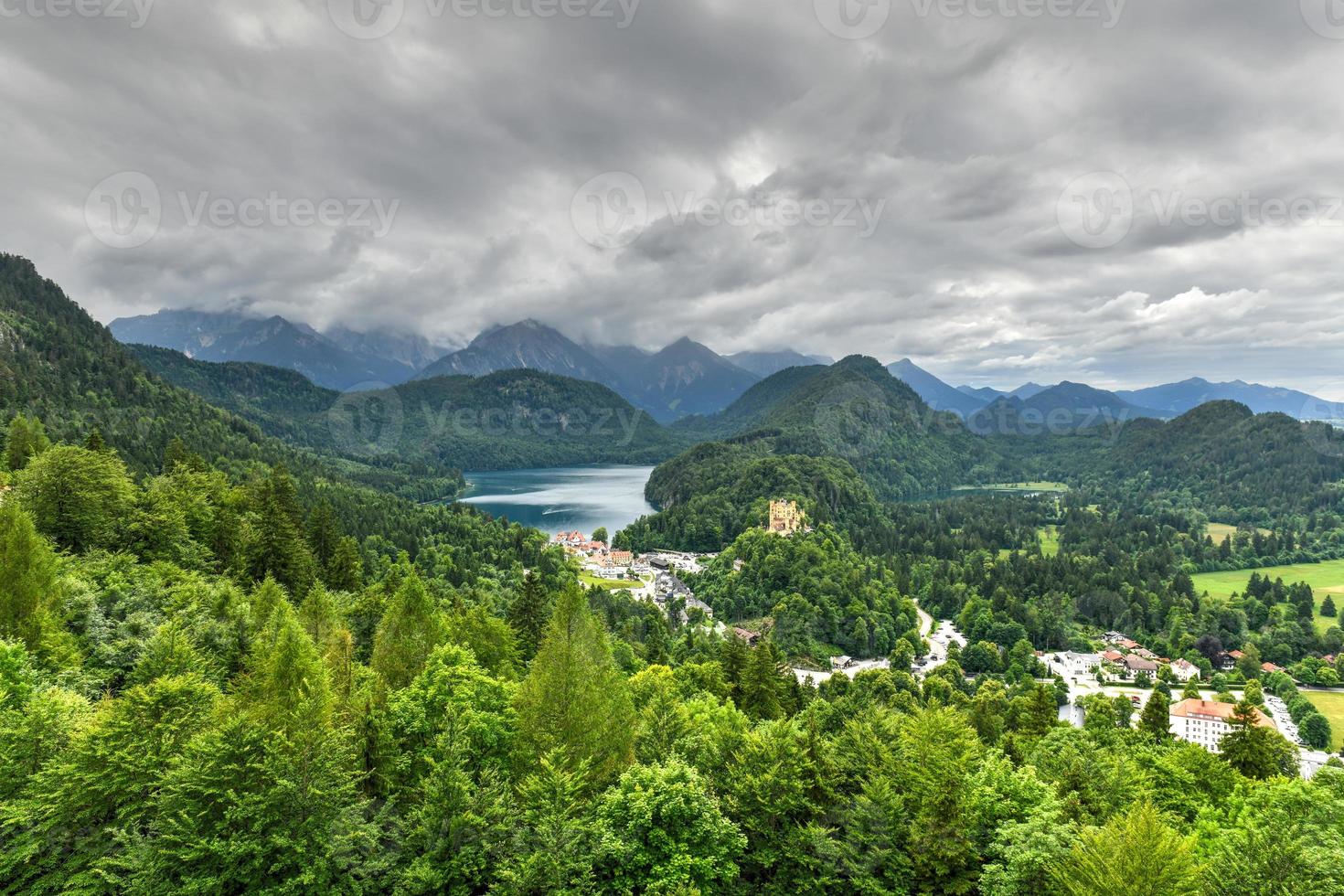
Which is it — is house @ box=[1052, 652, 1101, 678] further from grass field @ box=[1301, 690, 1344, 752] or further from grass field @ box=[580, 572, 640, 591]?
grass field @ box=[580, 572, 640, 591]

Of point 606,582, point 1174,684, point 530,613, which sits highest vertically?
point 530,613

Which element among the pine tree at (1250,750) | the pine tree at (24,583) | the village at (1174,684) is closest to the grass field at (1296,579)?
the village at (1174,684)

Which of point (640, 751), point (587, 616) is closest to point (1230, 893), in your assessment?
point (640, 751)

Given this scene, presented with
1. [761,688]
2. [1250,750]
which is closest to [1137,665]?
[1250,750]

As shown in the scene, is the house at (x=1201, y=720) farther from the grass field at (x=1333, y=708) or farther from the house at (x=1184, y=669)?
the house at (x=1184, y=669)

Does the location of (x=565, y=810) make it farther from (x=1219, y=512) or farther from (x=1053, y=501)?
(x=1219, y=512)

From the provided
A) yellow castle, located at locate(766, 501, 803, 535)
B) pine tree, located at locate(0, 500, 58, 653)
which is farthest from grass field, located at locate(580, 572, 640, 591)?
pine tree, located at locate(0, 500, 58, 653)

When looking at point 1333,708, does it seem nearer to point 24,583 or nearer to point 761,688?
point 761,688
